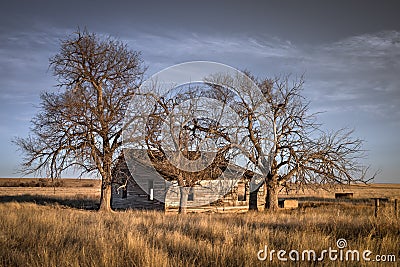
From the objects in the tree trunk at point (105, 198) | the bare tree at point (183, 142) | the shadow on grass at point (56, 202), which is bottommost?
the shadow on grass at point (56, 202)

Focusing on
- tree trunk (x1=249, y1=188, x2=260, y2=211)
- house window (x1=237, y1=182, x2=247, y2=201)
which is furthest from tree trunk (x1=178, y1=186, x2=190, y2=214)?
tree trunk (x1=249, y1=188, x2=260, y2=211)

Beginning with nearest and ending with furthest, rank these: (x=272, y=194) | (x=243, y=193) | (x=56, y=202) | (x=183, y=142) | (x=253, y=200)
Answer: (x=183, y=142), (x=272, y=194), (x=56, y=202), (x=253, y=200), (x=243, y=193)

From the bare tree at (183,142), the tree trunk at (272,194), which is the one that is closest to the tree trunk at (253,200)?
the tree trunk at (272,194)

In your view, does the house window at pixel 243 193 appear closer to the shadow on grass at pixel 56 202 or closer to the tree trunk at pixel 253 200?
the tree trunk at pixel 253 200

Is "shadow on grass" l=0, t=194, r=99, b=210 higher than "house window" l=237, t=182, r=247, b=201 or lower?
lower

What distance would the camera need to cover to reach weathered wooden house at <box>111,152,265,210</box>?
74.1 ft

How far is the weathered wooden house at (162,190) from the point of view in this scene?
22.6m

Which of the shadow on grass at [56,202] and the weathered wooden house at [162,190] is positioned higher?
the weathered wooden house at [162,190]

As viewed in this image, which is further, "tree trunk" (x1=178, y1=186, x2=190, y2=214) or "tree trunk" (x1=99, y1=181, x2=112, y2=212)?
"tree trunk" (x1=99, y1=181, x2=112, y2=212)

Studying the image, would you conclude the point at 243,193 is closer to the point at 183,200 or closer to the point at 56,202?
the point at 183,200

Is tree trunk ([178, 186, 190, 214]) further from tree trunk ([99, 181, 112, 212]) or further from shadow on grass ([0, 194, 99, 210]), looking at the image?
shadow on grass ([0, 194, 99, 210])

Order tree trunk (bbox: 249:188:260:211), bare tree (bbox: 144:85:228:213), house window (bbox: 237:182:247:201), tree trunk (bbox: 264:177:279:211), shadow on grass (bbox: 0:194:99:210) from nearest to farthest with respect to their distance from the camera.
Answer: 1. bare tree (bbox: 144:85:228:213)
2. tree trunk (bbox: 264:177:279:211)
3. shadow on grass (bbox: 0:194:99:210)
4. house window (bbox: 237:182:247:201)
5. tree trunk (bbox: 249:188:260:211)

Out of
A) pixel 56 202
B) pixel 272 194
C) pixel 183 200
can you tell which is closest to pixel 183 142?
pixel 183 200

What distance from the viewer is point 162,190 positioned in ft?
75.0
